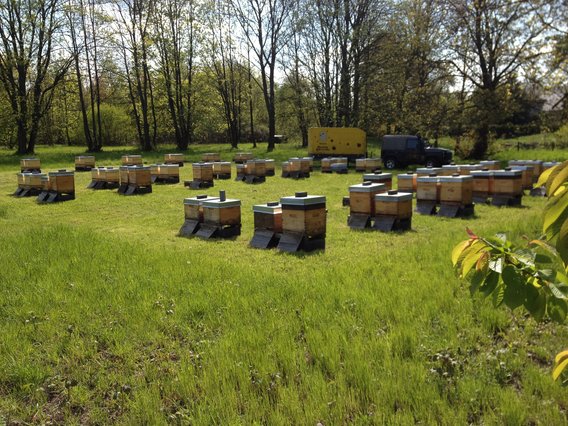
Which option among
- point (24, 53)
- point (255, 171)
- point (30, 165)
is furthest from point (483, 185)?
point (24, 53)

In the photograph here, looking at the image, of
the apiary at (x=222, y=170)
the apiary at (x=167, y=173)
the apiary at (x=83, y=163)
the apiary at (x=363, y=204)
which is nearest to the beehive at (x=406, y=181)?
the apiary at (x=363, y=204)

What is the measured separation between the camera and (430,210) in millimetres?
11391

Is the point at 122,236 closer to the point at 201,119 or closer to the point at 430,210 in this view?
the point at 430,210

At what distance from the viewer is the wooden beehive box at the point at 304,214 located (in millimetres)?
7711

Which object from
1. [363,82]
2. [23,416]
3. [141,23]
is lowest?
[23,416]

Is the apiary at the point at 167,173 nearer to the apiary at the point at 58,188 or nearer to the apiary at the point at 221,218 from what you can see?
the apiary at the point at 58,188

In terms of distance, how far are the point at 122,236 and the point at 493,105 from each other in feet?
73.2

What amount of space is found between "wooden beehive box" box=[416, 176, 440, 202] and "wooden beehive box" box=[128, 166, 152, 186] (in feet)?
29.1

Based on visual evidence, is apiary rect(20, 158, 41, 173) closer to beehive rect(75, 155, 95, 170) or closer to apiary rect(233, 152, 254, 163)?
beehive rect(75, 155, 95, 170)

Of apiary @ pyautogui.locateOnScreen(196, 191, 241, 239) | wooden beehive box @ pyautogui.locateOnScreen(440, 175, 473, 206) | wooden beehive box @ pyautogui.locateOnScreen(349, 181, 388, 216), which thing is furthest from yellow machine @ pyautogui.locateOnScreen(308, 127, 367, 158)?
apiary @ pyautogui.locateOnScreen(196, 191, 241, 239)

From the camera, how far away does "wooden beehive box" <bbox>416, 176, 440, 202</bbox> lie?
450 inches

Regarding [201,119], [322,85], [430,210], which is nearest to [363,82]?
[322,85]

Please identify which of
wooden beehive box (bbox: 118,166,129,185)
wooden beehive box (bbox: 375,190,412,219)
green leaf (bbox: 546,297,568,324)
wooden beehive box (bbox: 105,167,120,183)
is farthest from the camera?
wooden beehive box (bbox: 105,167,120,183)

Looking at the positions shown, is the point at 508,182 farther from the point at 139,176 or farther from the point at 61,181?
the point at 61,181
